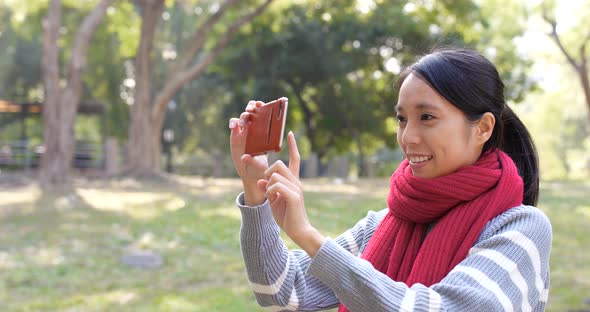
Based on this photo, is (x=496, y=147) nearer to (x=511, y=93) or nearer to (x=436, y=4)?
(x=436, y=4)

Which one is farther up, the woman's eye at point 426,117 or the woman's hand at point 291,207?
the woman's eye at point 426,117

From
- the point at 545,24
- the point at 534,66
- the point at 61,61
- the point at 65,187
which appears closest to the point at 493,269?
the point at 65,187

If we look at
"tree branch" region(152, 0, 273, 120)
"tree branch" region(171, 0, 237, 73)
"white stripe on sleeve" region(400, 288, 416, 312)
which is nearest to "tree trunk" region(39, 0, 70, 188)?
"tree branch" region(152, 0, 273, 120)

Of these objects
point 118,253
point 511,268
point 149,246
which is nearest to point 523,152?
point 511,268

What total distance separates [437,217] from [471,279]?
10.4 inches

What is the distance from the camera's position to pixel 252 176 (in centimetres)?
178

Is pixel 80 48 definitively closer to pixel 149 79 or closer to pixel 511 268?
pixel 149 79

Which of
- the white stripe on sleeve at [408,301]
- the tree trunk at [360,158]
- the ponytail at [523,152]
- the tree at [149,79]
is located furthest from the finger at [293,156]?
the tree trunk at [360,158]

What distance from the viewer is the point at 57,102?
14.1 metres

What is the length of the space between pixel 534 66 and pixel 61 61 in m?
18.5

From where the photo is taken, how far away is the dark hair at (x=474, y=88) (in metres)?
1.55

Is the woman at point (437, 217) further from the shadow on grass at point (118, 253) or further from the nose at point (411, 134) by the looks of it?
the shadow on grass at point (118, 253)

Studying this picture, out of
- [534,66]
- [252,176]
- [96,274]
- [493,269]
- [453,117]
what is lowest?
[96,274]

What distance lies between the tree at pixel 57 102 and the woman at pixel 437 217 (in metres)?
12.7
